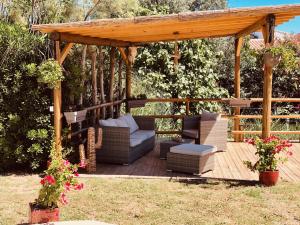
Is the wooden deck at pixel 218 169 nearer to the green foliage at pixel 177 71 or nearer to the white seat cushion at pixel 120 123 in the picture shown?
the white seat cushion at pixel 120 123

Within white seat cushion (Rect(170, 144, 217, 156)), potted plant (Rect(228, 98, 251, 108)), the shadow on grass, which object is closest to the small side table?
white seat cushion (Rect(170, 144, 217, 156))

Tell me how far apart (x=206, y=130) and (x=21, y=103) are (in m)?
3.77

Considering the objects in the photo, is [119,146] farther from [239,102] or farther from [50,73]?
[239,102]

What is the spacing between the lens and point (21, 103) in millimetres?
7102

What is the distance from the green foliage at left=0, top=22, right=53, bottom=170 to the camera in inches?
277

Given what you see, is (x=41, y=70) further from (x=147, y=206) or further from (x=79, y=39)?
(x=147, y=206)

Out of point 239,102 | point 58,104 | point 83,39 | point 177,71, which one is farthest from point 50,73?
point 177,71

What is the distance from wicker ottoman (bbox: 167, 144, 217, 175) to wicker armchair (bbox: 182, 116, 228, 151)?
1.41 m

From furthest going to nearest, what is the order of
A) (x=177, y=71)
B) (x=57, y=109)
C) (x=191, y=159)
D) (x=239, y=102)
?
(x=177, y=71) → (x=239, y=102) → (x=191, y=159) → (x=57, y=109)

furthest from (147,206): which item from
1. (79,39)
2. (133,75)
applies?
(133,75)

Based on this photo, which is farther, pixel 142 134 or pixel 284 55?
pixel 142 134

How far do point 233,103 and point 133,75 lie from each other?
5.17 m

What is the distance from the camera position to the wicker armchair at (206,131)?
8.67 meters

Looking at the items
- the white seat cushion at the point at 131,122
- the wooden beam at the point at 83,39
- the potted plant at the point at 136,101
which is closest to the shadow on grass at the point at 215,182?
the white seat cushion at the point at 131,122
